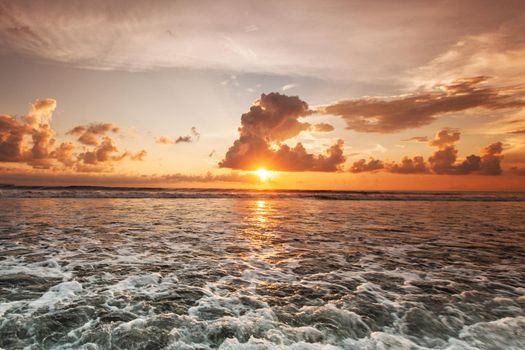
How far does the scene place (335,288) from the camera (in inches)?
348

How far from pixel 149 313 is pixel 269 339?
105 inches

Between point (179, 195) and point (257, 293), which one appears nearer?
point (257, 293)

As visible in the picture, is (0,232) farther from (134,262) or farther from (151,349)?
(151,349)

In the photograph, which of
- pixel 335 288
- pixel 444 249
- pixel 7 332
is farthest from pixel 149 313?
pixel 444 249

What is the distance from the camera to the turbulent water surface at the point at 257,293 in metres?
5.97

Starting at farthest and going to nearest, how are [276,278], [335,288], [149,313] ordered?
[276,278], [335,288], [149,313]

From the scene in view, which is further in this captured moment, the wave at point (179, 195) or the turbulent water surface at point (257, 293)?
the wave at point (179, 195)

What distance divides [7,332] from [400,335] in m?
7.10

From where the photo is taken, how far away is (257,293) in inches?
331

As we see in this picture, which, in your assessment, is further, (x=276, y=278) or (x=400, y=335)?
(x=276, y=278)

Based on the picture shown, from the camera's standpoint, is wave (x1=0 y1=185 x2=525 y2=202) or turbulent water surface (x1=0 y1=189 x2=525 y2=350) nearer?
turbulent water surface (x1=0 y1=189 x2=525 y2=350)

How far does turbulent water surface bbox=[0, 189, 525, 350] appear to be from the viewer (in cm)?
597

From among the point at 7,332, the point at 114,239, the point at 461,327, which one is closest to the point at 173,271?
the point at 7,332

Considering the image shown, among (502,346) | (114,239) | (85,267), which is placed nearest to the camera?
(502,346)
